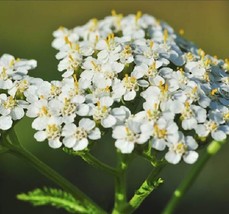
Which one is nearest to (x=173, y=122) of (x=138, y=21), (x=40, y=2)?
(x=138, y=21)

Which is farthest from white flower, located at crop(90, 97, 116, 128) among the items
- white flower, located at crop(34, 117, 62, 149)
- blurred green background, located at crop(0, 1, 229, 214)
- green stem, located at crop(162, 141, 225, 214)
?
blurred green background, located at crop(0, 1, 229, 214)

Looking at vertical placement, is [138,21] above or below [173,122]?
above

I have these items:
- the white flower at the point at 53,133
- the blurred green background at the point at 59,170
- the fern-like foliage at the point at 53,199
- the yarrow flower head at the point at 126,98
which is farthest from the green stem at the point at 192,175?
the blurred green background at the point at 59,170

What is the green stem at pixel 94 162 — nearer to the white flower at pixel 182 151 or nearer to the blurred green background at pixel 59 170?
the white flower at pixel 182 151

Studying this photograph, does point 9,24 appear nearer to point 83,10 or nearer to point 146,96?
point 83,10

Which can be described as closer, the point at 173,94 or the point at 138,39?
the point at 173,94

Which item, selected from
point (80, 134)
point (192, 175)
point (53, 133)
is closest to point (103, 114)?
point (80, 134)

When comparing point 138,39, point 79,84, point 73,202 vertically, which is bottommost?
point 73,202

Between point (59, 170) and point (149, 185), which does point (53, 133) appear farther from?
point (59, 170)
